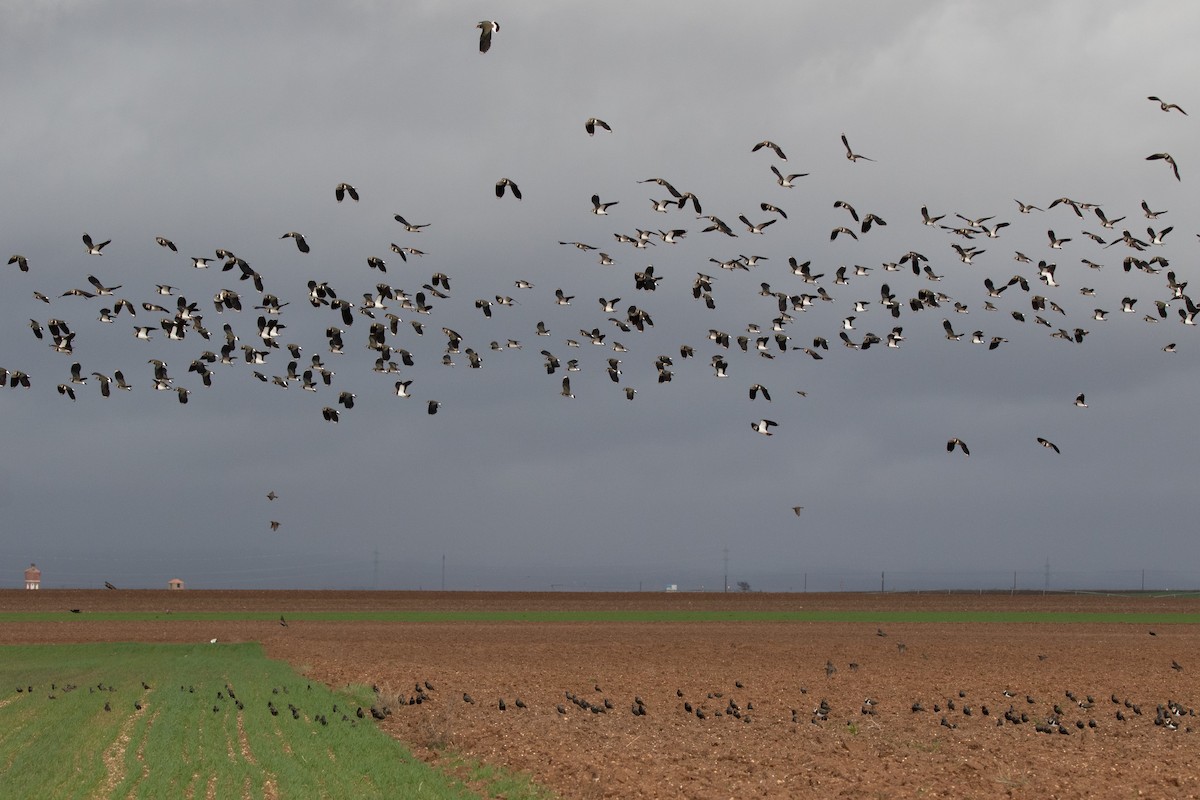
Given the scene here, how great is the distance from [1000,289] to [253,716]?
91.3ft

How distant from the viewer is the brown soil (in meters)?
25.1

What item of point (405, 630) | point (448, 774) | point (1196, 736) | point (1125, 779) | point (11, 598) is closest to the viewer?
point (1125, 779)

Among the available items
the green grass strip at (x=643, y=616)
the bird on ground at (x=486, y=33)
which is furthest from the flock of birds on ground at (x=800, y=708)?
the green grass strip at (x=643, y=616)

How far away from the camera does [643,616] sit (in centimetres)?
10900

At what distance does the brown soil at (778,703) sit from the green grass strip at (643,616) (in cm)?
1467

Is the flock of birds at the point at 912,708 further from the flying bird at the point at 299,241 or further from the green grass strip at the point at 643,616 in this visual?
the green grass strip at the point at 643,616

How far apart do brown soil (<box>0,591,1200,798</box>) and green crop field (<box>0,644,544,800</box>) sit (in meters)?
1.66

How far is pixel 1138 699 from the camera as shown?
40.4 meters

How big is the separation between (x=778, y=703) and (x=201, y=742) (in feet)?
53.6

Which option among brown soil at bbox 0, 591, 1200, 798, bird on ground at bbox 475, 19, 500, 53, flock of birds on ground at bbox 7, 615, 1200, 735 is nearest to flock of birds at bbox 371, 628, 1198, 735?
flock of birds on ground at bbox 7, 615, 1200, 735

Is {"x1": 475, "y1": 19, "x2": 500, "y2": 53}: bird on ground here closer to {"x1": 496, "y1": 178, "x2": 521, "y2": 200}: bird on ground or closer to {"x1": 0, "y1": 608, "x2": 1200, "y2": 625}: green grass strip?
{"x1": 496, "y1": 178, "x2": 521, "y2": 200}: bird on ground

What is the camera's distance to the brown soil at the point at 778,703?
988 inches

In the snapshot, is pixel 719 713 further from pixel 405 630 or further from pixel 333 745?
pixel 405 630

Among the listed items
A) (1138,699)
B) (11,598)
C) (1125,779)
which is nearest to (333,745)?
(1125,779)
